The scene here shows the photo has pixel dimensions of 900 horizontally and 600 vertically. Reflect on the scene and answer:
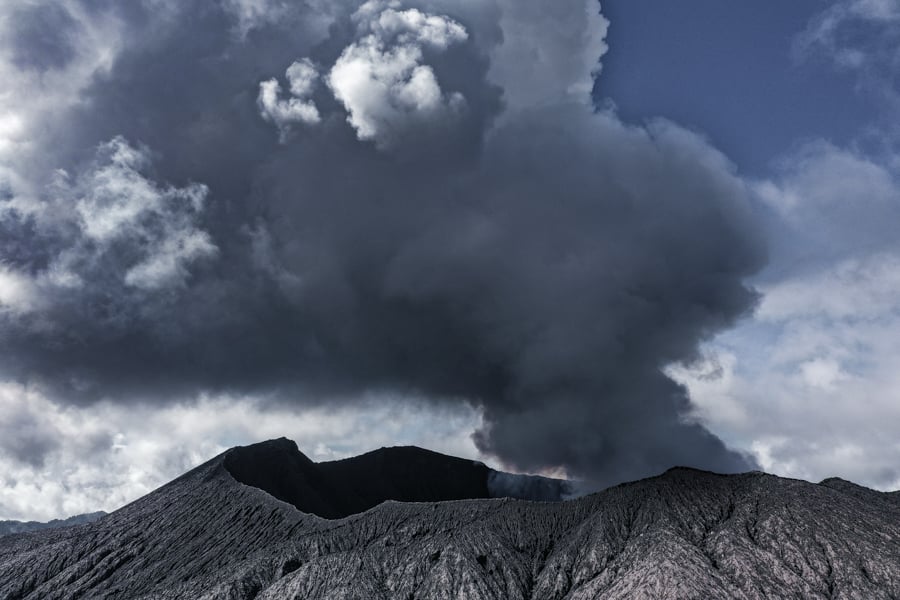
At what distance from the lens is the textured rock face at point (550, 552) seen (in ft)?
458

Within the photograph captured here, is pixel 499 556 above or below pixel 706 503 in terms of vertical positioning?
below

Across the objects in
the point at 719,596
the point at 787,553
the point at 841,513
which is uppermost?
the point at 841,513

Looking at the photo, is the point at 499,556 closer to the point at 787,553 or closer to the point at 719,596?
the point at 719,596

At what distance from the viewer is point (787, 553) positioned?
479 feet

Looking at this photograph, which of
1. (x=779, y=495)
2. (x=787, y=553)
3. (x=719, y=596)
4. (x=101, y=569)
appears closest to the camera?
(x=719, y=596)

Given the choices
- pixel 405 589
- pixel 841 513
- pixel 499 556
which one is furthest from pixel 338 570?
pixel 841 513

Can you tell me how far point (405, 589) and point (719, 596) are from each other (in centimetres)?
6539

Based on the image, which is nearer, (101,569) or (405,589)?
(405,589)

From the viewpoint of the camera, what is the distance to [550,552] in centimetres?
16775

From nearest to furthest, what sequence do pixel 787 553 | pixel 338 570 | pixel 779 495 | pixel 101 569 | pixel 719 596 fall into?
pixel 719 596
pixel 787 553
pixel 338 570
pixel 779 495
pixel 101 569

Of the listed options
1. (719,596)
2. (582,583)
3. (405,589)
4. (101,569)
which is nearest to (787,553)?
(719,596)

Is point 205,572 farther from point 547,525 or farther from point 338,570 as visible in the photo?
point 547,525

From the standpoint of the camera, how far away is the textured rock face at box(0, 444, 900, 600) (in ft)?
458

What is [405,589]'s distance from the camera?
150 m
